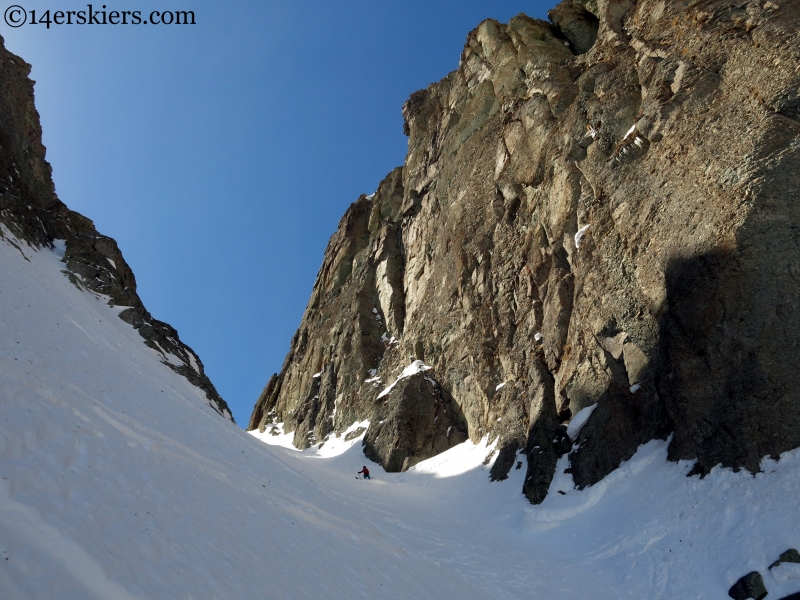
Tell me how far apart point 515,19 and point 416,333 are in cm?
2764

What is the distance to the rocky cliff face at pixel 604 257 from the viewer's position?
1551 cm

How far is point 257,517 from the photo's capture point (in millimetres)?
11148

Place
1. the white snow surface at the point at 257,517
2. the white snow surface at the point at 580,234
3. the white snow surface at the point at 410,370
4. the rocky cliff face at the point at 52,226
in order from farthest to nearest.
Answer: the white snow surface at the point at 410,370
the rocky cliff face at the point at 52,226
the white snow surface at the point at 580,234
the white snow surface at the point at 257,517

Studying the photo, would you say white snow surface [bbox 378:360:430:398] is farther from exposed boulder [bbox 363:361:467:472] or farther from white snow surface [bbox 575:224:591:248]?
white snow surface [bbox 575:224:591:248]

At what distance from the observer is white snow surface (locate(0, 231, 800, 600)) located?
6641 mm

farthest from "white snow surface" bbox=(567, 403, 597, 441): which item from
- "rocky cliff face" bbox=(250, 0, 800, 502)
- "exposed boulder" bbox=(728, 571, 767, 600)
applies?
"exposed boulder" bbox=(728, 571, 767, 600)

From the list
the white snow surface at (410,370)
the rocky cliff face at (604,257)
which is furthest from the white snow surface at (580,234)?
the white snow surface at (410,370)

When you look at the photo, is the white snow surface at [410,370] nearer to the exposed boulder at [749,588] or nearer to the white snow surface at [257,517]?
the white snow surface at [257,517]

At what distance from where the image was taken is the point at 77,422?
32.1 ft

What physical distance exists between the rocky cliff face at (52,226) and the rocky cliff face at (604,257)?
15.0 m

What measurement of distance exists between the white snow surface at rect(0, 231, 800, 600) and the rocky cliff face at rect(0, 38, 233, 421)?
964 centimetres

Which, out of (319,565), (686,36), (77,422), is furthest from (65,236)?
(686,36)

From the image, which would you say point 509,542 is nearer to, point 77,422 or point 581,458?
point 581,458

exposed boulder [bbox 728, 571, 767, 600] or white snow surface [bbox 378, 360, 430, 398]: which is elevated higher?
→ white snow surface [bbox 378, 360, 430, 398]
